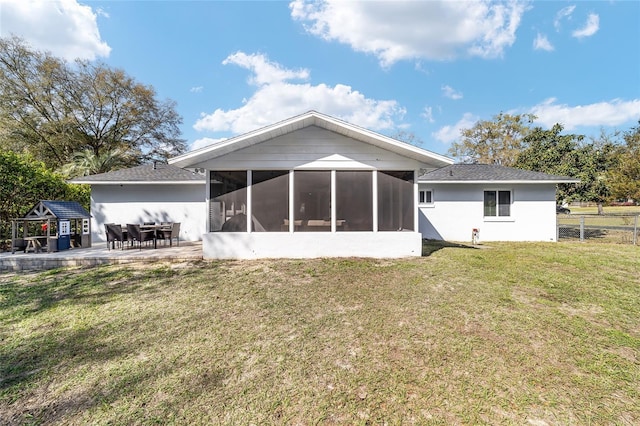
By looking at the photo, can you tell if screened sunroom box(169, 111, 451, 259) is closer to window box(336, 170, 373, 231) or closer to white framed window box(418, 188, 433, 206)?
window box(336, 170, 373, 231)

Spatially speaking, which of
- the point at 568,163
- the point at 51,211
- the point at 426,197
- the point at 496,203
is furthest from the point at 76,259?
the point at 568,163

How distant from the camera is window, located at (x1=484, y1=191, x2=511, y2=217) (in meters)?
11.6

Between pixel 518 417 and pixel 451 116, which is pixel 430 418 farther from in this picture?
pixel 451 116

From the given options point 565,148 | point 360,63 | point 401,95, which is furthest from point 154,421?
point 565,148

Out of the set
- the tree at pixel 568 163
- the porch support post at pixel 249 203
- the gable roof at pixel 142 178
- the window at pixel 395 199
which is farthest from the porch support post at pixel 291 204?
the tree at pixel 568 163

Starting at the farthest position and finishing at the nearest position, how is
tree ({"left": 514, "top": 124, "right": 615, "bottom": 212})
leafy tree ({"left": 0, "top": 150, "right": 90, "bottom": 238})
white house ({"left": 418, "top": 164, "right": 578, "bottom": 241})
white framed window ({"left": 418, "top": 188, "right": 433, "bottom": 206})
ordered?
tree ({"left": 514, "top": 124, "right": 615, "bottom": 212}) → white framed window ({"left": 418, "top": 188, "right": 433, "bottom": 206}) → white house ({"left": 418, "top": 164, "right": 578, "bottom": 241}) → leafy tree ({"left": 0, "top": 150, "right": 90, "bottom": 238})

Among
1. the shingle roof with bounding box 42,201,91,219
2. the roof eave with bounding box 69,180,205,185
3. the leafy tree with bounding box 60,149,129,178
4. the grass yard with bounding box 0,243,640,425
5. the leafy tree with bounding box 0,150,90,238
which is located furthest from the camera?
the leafy tree with bounding box 60,149,129,178

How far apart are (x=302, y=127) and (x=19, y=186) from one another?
8979 millimetres

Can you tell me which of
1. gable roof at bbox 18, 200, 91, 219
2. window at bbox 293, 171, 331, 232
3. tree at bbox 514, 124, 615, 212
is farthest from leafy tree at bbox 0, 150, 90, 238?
tree at bbox 514, 124, 615, 212

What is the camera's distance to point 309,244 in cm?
755

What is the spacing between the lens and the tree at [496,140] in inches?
1230

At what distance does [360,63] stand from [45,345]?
1877cm

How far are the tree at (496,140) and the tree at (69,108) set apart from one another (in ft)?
114

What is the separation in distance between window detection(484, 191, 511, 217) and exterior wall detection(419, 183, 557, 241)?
0.61ft
